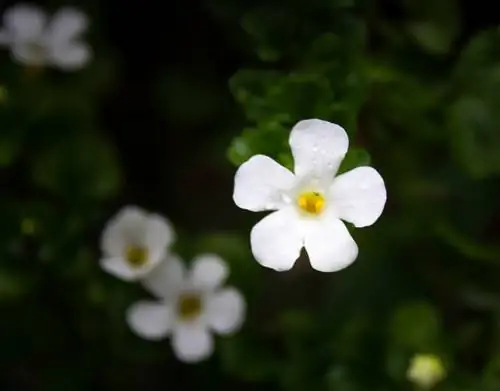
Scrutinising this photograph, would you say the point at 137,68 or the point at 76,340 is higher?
the point at 137,68

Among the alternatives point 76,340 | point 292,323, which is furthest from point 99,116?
point 292,323

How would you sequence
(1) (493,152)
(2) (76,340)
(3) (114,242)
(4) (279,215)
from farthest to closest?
(2) (76,340)
(3) (114,242)
(1) (493,152)
(4) (279,215)

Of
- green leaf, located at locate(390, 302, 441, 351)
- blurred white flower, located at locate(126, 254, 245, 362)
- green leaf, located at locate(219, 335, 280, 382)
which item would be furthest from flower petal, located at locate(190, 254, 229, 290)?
green leaf, located at locate(390, 302, 441, 351)

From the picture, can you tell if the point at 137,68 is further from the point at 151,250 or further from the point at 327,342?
the point at 327,342

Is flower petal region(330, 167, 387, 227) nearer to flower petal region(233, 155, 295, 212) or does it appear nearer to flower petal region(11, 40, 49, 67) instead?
flower petal region(233, 155, 295, 212)

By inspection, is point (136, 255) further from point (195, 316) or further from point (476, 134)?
point (476, 134)

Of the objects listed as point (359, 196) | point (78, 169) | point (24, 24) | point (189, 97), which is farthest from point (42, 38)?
point (359, 196)
